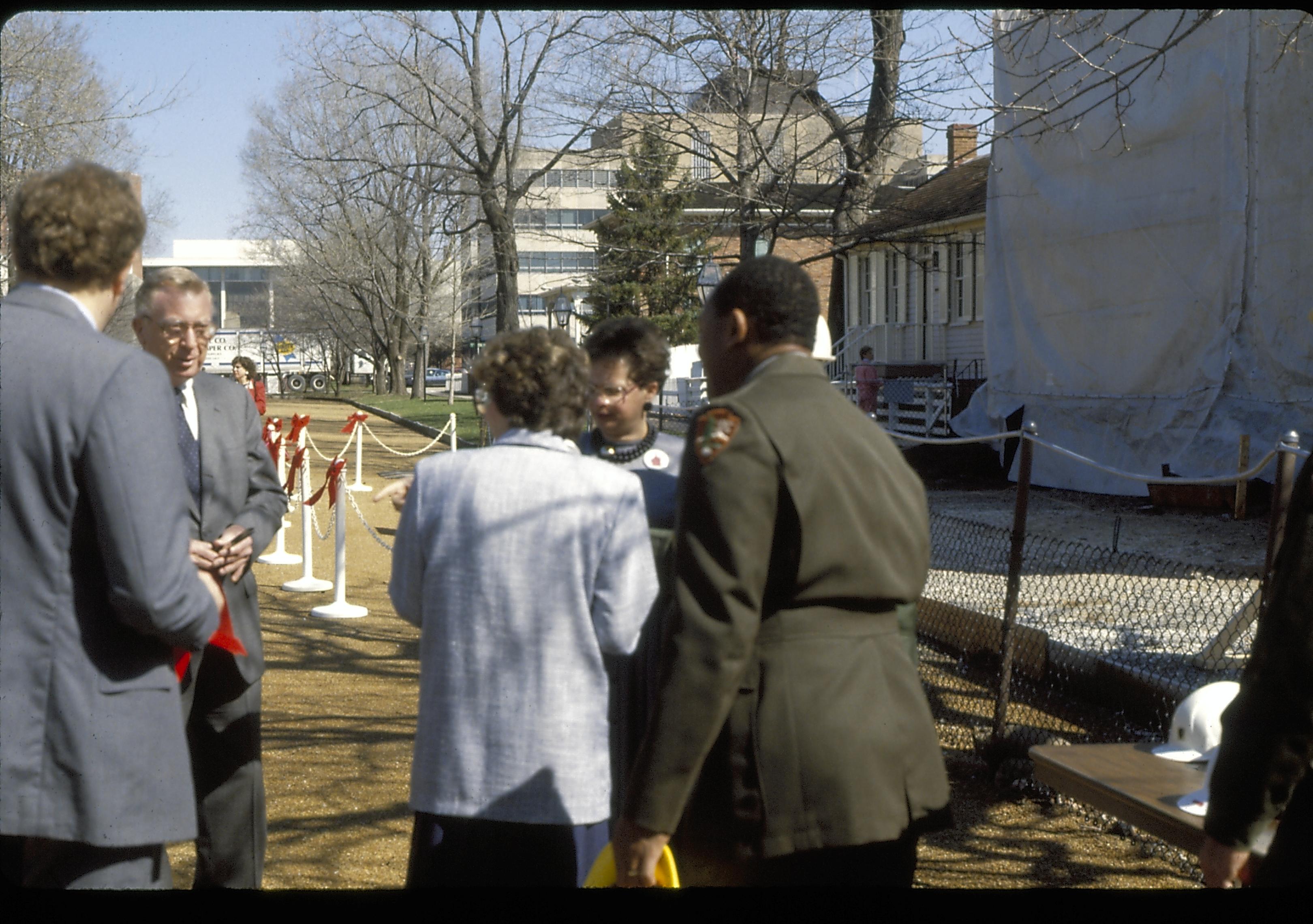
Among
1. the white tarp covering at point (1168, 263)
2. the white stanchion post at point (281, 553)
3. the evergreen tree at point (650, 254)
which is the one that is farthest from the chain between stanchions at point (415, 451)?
the white tarp covering at point (1168, 263)

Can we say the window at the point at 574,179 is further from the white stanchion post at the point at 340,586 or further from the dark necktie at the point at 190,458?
the dark necktie at the point at 190,458

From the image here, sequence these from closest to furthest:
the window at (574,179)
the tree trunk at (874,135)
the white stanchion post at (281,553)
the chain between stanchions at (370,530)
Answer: the chain between stanchions at (370,530)
the white stanchion post at (281,553)
the tree trunk at (874,135)
the window at (574,179)

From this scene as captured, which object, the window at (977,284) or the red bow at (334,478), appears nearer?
the red bow at (334,478)

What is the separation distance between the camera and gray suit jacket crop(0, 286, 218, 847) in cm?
239

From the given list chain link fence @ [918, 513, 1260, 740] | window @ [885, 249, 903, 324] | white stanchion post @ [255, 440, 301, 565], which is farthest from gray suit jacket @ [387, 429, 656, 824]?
window @ [885, 249, 903, 324]

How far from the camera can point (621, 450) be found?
161 inches

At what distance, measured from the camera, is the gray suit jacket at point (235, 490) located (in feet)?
13.0

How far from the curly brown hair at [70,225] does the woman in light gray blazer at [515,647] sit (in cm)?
82

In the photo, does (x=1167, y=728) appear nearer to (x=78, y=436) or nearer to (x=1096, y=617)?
(x=1096, y=617)

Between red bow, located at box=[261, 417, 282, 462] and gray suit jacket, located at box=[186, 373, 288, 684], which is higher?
gray suit jacket, located at box=[186, 373, 288, 684]

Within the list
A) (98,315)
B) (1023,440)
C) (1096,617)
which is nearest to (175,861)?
(98,315)

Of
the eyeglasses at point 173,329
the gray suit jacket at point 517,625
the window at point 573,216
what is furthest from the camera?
the window at point 573,216

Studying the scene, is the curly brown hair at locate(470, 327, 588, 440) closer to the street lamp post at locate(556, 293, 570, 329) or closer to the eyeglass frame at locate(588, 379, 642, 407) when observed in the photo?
the eyeglass frame at locate(588, 379, 642, 407)

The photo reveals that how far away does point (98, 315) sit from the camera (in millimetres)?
2588
